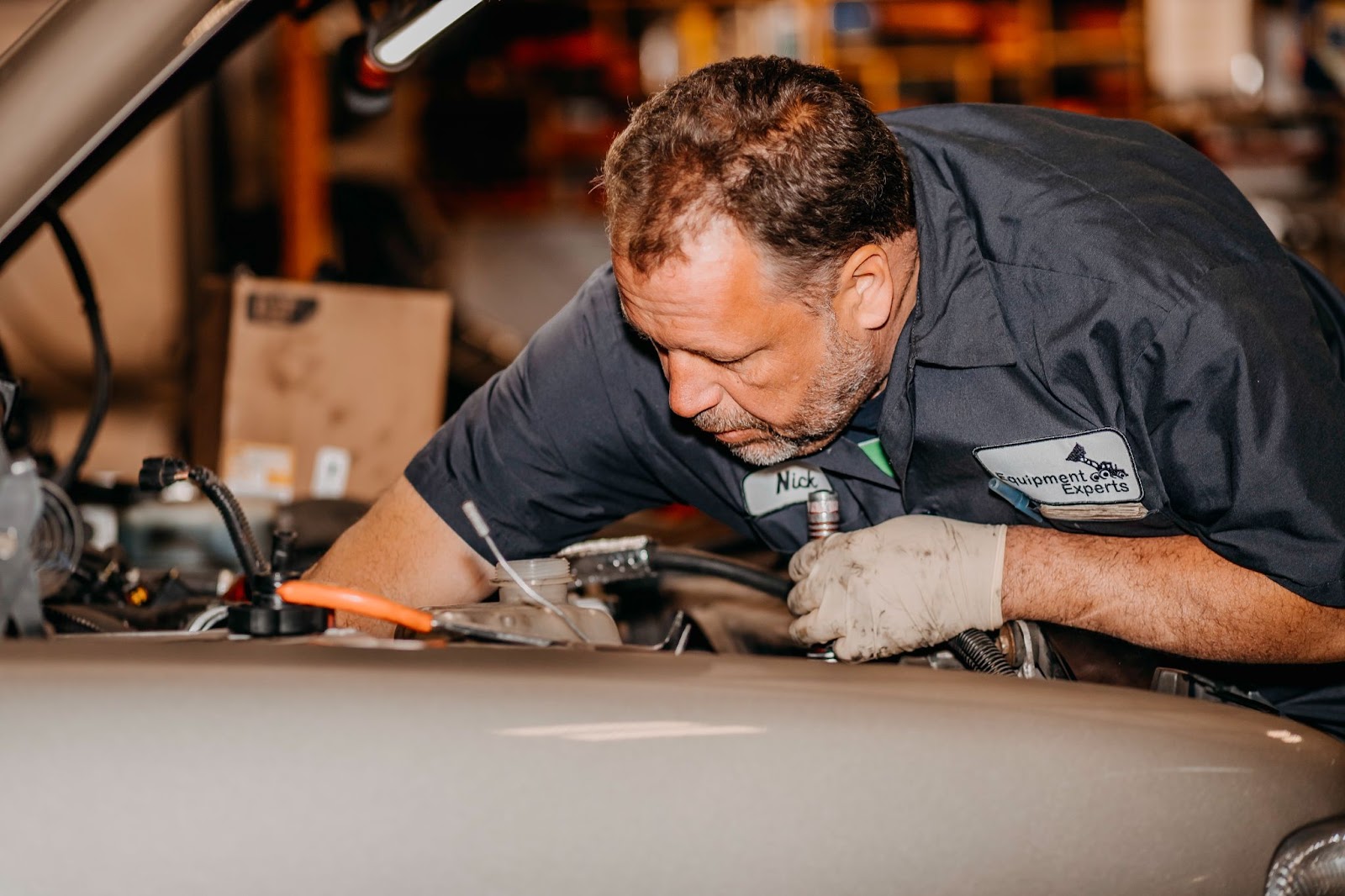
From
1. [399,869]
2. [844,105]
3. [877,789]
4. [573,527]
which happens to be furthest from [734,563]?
[399,869]

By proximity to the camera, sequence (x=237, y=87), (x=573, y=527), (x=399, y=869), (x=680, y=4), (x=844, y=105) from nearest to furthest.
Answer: (x=399, y=869) < (x=844, y=105) < (x=573, y=527) < (x=237, y=87) < (x=680, y=4)

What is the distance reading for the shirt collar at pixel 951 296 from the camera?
54.0 inches

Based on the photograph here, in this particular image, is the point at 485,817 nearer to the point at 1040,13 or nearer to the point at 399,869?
the point at 399,869

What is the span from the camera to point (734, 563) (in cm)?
153

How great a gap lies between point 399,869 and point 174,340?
3.68 m

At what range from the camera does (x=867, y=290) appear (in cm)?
139

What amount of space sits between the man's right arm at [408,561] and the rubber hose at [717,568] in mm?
259

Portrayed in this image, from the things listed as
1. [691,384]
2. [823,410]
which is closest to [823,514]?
[823,410]

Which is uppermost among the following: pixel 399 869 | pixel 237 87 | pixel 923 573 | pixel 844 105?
pixel 237 87

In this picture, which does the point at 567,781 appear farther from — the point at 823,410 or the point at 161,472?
the point at 823,410

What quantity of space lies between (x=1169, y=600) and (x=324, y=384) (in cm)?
185

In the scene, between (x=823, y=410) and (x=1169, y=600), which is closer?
(x=1169, y=600)

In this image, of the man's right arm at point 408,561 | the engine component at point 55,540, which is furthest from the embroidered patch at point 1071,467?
the engine component at point 55,540

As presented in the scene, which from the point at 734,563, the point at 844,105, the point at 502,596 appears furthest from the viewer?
the point at 734,563
